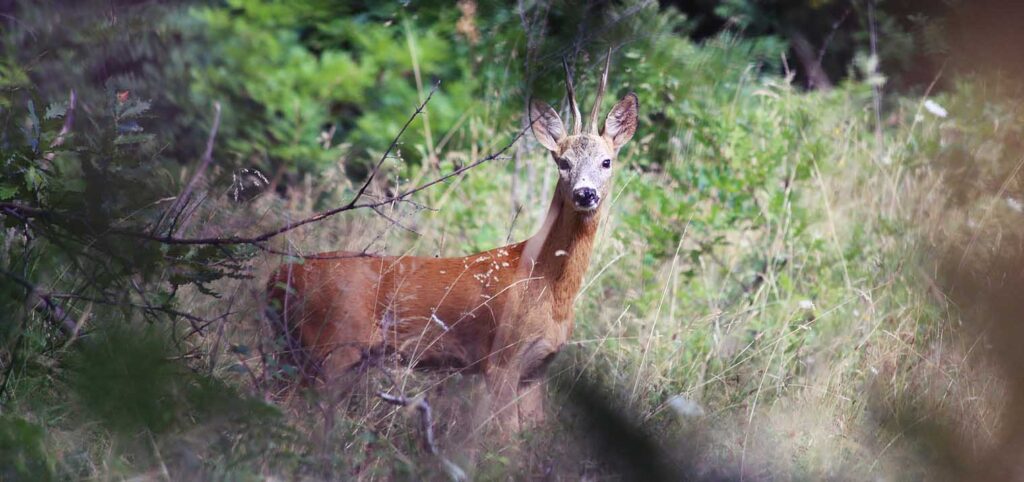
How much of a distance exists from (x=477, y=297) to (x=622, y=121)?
1011mm

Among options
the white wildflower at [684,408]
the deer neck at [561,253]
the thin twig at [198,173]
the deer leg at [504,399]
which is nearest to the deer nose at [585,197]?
the deer neck at [561,253]

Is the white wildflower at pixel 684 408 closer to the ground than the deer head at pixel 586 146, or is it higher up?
closer to the ground

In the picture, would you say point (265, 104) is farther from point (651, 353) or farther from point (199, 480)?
point (199, 480)

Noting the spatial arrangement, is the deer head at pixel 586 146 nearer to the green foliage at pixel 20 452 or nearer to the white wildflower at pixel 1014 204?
the green foliage at pixel 20 452

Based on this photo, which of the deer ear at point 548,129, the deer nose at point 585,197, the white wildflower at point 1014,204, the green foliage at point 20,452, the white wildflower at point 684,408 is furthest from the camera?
the deer ear at point 548,129

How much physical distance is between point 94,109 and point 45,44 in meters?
0.51

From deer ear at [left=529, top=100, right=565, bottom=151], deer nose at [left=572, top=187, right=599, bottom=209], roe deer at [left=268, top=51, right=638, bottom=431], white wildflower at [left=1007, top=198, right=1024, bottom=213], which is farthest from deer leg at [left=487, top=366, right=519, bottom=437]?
white wildflower at [left=1007, top=198, right=1024, bottom=213]

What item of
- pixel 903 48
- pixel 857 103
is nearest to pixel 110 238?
pixel 903 48

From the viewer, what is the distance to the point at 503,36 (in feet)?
17.0

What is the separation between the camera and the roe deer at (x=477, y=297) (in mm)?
4141

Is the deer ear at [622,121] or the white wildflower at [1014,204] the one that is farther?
the deer ear at [622,121]

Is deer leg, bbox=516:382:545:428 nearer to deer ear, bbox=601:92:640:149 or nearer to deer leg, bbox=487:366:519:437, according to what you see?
deer leg, bbox=487:366:519:437

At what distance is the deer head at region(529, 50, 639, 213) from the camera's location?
14.3 ft

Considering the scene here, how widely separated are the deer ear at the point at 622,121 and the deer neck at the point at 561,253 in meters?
0.33
